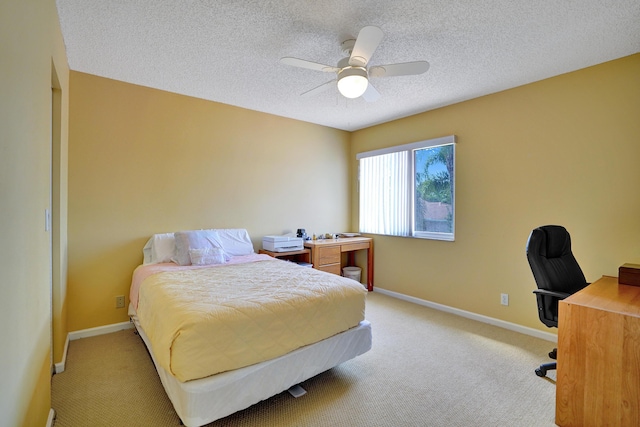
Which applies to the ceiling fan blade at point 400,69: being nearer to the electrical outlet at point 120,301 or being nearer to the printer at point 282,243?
the printer at point 282,243

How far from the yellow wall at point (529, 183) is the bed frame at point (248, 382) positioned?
6.51ft

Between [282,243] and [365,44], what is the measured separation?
2.47 meters

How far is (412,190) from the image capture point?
13.6ft

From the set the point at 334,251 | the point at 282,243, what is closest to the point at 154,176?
the point at 282,243

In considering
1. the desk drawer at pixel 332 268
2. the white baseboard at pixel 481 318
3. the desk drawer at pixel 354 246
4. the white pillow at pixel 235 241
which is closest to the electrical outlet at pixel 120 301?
the white pillow at pixel 235 241

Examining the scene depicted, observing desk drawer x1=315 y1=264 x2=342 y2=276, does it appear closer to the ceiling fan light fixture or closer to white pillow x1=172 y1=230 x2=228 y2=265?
white pillow x1=172 y1=230 x2=228 y2=265

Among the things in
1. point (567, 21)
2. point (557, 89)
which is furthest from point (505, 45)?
point (557, 89)

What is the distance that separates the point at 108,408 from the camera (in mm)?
1896

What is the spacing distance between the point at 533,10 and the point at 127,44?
2.91 m

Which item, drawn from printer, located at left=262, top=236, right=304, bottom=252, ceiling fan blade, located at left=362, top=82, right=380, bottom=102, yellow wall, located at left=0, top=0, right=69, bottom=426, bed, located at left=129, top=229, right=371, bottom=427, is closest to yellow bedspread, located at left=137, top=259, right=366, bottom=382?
bed, located at left=129, top=229, right=371, bottom=427

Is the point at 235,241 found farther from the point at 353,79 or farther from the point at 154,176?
the point at 353,79

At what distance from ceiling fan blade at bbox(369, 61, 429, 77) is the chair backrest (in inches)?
59.9

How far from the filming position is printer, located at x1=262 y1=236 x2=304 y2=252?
3.76 meters

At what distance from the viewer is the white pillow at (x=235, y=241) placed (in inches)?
137
